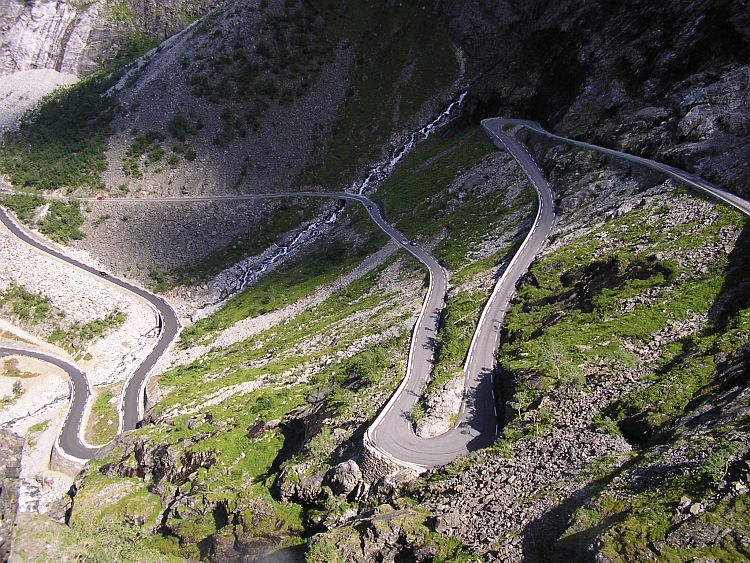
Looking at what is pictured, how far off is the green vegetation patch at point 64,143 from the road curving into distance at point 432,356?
48.4 feet

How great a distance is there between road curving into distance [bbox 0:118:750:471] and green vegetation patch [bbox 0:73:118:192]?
14.8m

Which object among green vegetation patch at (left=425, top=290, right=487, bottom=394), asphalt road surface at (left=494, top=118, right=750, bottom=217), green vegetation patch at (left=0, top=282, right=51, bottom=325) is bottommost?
asphalt road surface at (left=494, top=118, right=750, bottom=217)

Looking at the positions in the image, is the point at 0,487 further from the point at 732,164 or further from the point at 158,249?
the point at 732,164

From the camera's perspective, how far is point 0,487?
3559 centimetres

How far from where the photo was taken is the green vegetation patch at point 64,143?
96.5m

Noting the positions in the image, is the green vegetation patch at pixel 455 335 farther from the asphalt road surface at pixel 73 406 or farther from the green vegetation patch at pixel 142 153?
the green vegetation patch at pixel 142 153

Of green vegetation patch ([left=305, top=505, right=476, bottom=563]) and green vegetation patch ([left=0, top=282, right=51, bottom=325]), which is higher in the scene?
green vegetation patch ([left=0, top=282, right=51, bottom=325])

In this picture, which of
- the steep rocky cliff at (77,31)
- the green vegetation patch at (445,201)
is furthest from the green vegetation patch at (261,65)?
the steep rocky cliff at (77,31)

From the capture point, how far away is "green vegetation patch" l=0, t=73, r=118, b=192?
96.5m

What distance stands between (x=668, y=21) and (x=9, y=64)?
140 meters

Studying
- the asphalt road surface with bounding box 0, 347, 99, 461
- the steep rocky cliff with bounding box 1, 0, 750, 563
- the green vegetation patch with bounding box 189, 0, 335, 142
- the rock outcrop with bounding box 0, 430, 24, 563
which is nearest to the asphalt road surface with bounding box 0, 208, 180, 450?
the asphalt road surface with bounding box 0, 347, 99, 461

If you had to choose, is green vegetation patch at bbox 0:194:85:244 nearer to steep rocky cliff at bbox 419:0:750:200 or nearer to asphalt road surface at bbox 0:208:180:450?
asphalt road surface at bbox 0:208:180:450

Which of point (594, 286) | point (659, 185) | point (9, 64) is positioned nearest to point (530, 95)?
point (659, 185)

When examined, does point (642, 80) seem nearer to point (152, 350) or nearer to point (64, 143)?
point (152, 350)
